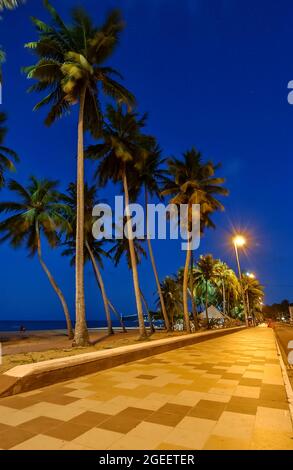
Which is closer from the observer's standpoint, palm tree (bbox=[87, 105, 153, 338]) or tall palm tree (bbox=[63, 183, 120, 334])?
palm tree (bbox=[87, 105, 153, 338])

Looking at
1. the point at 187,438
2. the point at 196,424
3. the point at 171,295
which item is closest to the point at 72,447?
the point at 187,438

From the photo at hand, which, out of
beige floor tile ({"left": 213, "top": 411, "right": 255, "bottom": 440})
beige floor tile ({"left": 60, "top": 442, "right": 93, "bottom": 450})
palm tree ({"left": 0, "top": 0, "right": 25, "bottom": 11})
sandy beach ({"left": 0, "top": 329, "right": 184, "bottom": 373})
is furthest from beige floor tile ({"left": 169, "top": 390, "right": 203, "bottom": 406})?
palm tree ({"left": 0, "top": 0, "right": 25, "bottom": 11})

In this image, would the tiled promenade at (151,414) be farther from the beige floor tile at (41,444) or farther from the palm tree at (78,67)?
the palm tree at (78,67)

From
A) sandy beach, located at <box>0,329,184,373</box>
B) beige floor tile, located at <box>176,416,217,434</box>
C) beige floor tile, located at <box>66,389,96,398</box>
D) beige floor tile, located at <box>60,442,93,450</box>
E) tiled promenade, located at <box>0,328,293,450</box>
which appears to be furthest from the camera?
sandy beach, located at <box>0,329,184,373</box>

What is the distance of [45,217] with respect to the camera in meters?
A: 23.2

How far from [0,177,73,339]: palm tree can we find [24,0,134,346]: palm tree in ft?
29.8

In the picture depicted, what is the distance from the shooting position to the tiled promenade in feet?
11.1

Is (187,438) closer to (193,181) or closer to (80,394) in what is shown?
(80,394)

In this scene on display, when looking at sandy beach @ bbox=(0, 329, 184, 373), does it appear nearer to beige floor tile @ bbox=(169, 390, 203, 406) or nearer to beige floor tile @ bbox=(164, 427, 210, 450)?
beige floor tile @ bbox=(169, 390, 203, 406)

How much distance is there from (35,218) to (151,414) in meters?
21.5

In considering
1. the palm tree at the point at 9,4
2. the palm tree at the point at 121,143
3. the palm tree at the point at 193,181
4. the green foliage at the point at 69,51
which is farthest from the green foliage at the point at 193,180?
the palm tree at the point at 9,4
